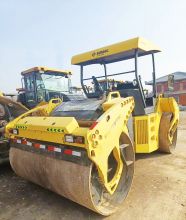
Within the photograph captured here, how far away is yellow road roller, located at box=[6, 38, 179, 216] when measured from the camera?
2.78 metres

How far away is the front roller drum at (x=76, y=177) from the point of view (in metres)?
2.76

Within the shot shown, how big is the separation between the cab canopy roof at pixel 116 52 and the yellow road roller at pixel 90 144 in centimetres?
2

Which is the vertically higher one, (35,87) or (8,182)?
(35,87)

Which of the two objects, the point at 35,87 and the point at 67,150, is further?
the point at 35,87

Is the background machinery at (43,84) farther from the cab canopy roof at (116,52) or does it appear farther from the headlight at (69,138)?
the headlight at (69,138)

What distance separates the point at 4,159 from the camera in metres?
4.61

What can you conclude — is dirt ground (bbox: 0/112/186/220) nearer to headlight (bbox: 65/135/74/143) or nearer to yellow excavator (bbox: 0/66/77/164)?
headlight (bbox: 65/135/74/143)

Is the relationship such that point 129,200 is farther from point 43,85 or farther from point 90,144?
point 43,85

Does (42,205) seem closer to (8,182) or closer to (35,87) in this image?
(8,182)

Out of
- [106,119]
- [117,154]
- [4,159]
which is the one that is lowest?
[4,159]

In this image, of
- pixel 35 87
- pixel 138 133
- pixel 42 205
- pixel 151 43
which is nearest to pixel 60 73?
pixel 35 87

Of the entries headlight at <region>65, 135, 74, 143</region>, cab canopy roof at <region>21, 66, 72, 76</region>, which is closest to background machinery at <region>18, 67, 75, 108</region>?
cab canopy roof at <region>21, 66, 72, 76</region>

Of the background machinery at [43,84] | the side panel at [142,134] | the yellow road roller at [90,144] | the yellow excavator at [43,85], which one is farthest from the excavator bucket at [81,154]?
the background machinery at [43,84]

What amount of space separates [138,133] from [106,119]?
1.75 meters
